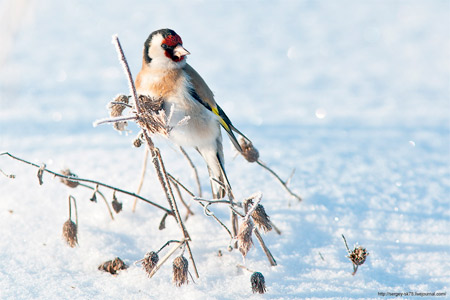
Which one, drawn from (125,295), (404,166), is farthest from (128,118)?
(404,166)

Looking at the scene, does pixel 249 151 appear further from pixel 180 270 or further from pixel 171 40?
pixel 180 270

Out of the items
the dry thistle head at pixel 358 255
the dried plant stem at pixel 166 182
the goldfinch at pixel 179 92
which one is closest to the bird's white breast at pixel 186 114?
the goldfinch at pixel 179 92

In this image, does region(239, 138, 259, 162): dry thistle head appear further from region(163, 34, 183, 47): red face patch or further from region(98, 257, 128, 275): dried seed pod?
region(98, 257, 128, 275): dried seed pod

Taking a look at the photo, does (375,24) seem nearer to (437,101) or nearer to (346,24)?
(346,24)

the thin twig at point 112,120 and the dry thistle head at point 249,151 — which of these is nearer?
the thin twig at point 112,120

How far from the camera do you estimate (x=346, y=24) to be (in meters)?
6.63

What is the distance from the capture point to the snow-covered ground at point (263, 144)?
7.27ft

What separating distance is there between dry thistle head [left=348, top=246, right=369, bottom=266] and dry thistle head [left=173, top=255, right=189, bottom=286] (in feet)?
2.29

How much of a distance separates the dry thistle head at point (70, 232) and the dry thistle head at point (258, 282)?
78cm

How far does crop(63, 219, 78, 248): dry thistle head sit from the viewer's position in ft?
7.25

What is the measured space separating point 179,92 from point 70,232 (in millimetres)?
762

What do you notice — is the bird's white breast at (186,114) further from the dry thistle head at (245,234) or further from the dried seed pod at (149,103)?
the dry thistle head at (245,234)

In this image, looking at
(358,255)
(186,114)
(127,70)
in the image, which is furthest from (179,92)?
(358,255)

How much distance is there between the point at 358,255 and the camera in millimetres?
2133
